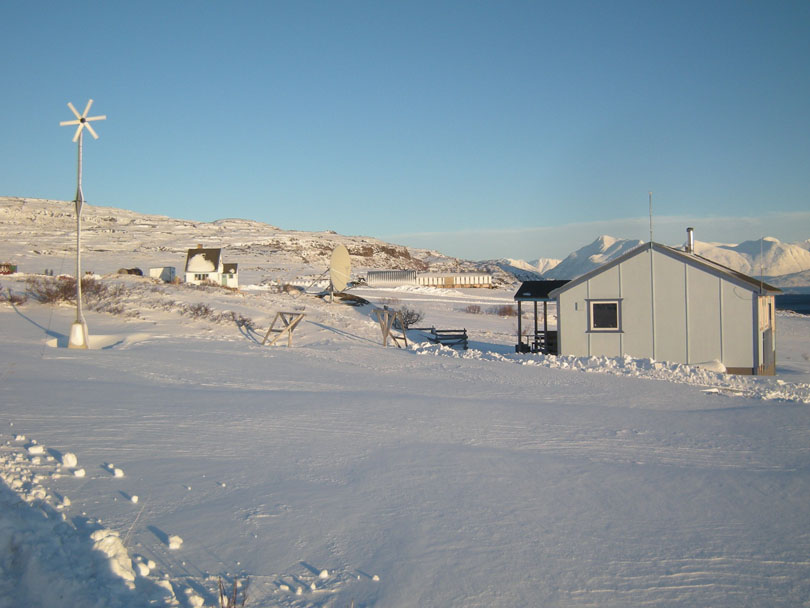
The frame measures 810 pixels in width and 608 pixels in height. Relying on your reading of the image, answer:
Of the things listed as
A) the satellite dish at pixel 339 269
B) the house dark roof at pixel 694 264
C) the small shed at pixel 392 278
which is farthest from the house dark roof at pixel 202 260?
the house dark roof at pixel 694 264

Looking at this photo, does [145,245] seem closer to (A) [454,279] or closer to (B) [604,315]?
(A) [454,279]

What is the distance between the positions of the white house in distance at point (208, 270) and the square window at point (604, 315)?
1365 inches

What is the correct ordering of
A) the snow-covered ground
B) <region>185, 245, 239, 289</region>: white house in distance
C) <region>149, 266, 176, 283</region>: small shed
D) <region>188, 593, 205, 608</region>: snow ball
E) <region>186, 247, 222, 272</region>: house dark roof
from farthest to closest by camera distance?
1. <region>186, 247, 222, 272</region>: house dark roof
2. <region>185, 245, 239, 289</region>: white house in distance
3. <region>149, 266, 176, 283</region>: small shed
4. the snow-covered ground
5. <region>188, 593, 205, 608</region>: snow ball

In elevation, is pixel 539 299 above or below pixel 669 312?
above

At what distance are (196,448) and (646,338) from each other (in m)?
16.4

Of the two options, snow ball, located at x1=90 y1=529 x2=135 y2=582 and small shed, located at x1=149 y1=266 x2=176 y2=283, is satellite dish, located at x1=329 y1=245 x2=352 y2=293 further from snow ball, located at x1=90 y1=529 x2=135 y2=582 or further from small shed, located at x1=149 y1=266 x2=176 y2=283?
snow ball, located at x1=90 y1=529 x2=135 y2=582

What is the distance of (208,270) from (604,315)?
36.3 meters

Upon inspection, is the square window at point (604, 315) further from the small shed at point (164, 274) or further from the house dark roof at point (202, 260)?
the house dark roof at point (202, 260)

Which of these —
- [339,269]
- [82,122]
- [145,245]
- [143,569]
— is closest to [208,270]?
[339,269]

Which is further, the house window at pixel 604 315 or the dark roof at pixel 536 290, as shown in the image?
the dark roof at pixel 536 290

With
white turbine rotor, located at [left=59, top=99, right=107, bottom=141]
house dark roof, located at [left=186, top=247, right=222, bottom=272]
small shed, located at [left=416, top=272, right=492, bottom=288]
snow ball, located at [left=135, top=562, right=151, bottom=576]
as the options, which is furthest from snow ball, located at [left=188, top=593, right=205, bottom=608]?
small shed, located at [left=416, top=272, right=492, bottom=288]

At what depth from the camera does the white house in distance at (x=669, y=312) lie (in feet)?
63.0

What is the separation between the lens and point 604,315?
20656 mm

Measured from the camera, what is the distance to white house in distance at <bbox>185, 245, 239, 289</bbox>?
48.7m
